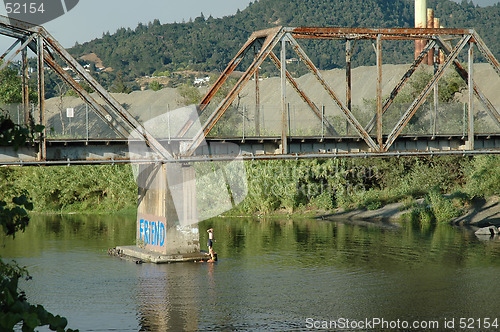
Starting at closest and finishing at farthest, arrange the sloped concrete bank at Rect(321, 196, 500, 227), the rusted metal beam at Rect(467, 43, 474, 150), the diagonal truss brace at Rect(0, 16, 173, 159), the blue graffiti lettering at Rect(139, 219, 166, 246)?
the diagonal truss brace at Rect(0, 16, 173, 159) → the blue graffiti lettering at Rect(139, 219, 166, 246) → the rusted metal beam at Rect(467, 43, 474, 150) → the sloped concrete bank at Rect(321, 196, 500, 227)

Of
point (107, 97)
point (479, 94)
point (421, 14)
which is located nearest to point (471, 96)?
point (479, 94)

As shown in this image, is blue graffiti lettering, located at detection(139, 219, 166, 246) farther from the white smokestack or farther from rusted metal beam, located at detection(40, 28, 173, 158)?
the white smokestack

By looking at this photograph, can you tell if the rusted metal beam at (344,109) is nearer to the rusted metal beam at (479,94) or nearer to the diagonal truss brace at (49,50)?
the rusted metal beam at (479,94)

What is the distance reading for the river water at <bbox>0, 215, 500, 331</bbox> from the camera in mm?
28812

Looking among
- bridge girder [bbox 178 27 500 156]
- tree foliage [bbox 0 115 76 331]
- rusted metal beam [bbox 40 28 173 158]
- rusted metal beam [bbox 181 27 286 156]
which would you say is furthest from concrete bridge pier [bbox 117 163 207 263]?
tree foliage [bbox 0 115 76 331]

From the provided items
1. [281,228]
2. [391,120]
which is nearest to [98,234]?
[281,228]

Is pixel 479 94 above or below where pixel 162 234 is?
above

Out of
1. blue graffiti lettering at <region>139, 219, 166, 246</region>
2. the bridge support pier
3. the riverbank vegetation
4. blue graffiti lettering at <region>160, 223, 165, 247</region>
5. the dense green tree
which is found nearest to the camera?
the bridge support pier

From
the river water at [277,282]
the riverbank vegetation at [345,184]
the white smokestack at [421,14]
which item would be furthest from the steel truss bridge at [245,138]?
the white smokestack at [421,14]

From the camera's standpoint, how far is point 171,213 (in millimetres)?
40656

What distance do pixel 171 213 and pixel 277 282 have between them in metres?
8.03

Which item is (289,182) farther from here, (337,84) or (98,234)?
(337,84)

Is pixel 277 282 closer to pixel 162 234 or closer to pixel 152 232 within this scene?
pixel 162 234

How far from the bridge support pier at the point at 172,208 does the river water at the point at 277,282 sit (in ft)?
5.36
